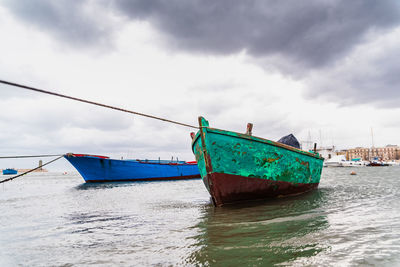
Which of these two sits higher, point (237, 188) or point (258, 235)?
point (237, 188)

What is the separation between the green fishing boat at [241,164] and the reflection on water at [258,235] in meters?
0.76

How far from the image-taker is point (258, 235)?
4102mm

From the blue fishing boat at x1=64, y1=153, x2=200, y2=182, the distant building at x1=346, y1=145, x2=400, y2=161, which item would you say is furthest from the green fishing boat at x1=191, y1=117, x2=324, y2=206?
the distant building at x1=346, y1=145, x2=400, y2=161

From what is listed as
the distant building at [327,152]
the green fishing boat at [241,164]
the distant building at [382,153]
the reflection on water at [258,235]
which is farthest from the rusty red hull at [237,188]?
the distant building at [382,153]

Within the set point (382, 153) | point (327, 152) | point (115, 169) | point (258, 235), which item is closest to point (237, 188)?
point (258, 235)

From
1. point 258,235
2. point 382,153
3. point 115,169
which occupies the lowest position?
point 382,153

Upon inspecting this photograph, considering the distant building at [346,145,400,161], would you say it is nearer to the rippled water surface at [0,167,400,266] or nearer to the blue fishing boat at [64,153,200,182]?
the blue fishing boat at [64,153,200,182]

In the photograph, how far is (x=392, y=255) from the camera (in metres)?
2.97

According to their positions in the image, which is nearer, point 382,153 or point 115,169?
point 115,169

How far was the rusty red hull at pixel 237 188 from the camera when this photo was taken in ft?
22.9

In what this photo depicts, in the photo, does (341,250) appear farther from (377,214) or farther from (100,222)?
(100,222)

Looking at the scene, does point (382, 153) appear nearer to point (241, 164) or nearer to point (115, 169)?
point (115, 169)

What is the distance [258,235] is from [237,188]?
121 inches

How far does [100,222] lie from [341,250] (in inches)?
199
